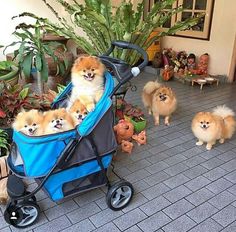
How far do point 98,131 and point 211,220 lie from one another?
905 mm

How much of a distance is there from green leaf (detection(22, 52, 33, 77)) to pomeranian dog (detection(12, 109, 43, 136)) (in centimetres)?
91

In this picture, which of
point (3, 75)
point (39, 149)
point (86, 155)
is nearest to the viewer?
point (39, 149)

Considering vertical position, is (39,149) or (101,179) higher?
(39,149)

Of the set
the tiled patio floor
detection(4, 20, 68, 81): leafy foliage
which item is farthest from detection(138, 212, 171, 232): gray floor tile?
detection(4, 20, 68, 81): leafy foliage

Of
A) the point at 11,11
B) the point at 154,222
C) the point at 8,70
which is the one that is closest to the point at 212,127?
the point at 154,222

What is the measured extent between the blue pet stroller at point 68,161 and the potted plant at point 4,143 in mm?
356

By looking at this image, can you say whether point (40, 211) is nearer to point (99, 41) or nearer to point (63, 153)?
point (63, 153)

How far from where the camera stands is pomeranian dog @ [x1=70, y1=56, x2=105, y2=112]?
176 centimetres

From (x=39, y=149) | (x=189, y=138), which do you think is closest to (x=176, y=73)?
(x=189, y=138)

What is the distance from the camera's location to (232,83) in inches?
181

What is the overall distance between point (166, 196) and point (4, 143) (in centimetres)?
122

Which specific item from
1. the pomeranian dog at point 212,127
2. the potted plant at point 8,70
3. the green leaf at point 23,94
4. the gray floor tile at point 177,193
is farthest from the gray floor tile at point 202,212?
the potted plant at point 8,70

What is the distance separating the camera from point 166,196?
1.91 meters

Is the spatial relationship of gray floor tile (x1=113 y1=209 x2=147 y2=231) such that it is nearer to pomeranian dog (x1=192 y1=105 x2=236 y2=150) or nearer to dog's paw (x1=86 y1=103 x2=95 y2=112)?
dog's paw (x1=86 y1=103 x2=95 y2=112)
